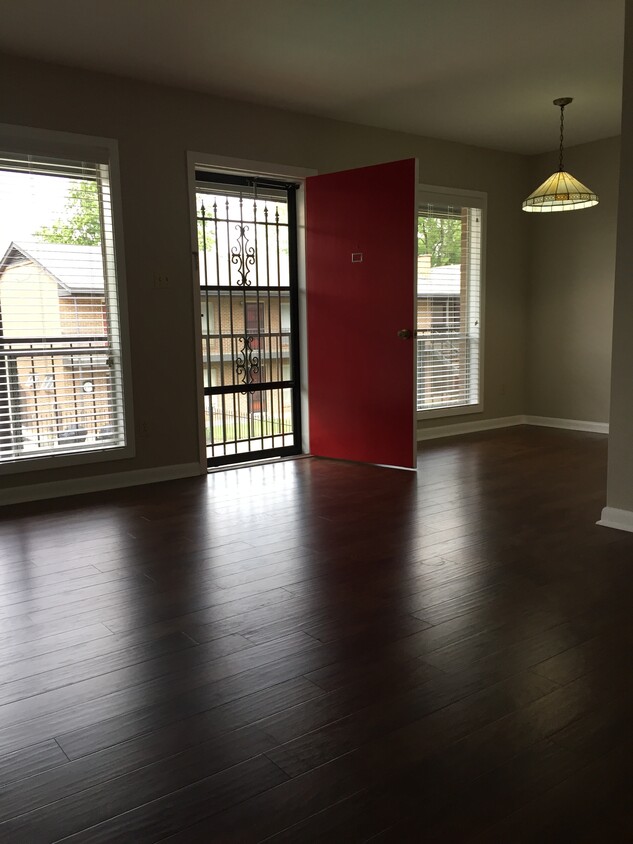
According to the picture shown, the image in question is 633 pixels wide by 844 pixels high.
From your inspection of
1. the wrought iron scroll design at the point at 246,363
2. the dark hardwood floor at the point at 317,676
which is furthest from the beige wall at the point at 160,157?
the dark hardwood floor at the point at 317,676

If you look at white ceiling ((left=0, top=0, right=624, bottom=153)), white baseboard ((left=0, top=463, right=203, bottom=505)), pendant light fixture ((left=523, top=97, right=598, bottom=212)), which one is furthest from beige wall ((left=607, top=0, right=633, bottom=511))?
white baseboard ((left=0, top=463, right=203, bottom=505))

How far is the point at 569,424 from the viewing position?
688 centimetres

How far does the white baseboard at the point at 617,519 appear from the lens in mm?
3473

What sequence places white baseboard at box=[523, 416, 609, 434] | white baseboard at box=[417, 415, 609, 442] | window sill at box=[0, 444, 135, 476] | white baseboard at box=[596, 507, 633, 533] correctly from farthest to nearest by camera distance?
white baseboard at box=[523, 416, 609, 434], white baseboard at box=[417, 415, 609, 442], window sill at box=[0, 444, 135, 476], white baseboard at box=[596, 507, 633, 533]

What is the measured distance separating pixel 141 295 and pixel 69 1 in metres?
1.78

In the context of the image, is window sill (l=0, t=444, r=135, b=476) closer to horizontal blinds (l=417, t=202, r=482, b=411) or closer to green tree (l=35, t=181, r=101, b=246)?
green tree (l=35, t=181, r=101, b=246)

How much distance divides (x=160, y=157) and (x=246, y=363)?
1604mm

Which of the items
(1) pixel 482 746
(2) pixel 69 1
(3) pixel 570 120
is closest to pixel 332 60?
(2) pixel 69 1

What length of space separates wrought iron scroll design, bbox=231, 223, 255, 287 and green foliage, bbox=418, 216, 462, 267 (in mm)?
1792

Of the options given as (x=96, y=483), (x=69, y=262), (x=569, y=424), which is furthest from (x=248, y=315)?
(x=569, y=424)

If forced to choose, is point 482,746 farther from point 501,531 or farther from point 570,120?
point 570,120

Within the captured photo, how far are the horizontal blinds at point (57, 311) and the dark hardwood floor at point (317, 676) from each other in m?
0.70

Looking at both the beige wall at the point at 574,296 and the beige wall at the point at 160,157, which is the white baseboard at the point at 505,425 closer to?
the beige wall at the point at 574,296

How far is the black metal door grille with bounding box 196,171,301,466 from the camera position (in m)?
5.11
